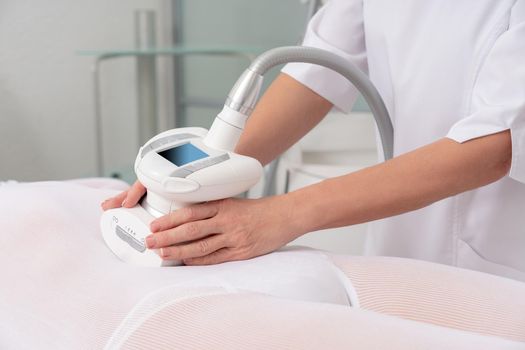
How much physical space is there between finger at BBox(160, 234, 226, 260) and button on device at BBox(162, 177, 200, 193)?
67mm

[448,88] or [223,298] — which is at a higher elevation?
[448,88]

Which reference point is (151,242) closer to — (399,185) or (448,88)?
(399,185)

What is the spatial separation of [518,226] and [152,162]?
0.55m

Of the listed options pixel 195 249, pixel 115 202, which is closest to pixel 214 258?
pixel 195 249

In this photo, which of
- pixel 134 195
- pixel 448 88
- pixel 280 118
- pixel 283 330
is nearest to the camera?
pixel 283 330

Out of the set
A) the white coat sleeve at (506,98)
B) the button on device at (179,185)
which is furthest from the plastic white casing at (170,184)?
the white coat sleeve at (506,98)

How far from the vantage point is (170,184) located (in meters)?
0.70

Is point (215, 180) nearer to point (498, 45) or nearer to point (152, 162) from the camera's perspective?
point (152, 162)

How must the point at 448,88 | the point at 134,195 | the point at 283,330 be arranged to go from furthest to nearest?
the point at 448,88 < the point at 134,195 < the point at 283,330

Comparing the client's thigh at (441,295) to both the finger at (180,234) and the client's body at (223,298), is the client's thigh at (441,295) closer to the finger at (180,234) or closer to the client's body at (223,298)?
the client's body at (223,298)

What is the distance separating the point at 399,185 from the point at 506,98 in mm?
174

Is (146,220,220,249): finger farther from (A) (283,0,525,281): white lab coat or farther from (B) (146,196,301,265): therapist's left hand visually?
(A) (283,0,525,281): white lab coat

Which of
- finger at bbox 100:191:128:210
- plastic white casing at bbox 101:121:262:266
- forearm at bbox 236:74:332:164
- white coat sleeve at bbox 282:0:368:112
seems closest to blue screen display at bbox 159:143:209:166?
plastic white casing at bbox 101:121:262:266

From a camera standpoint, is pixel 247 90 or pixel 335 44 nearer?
pixel 247 90
